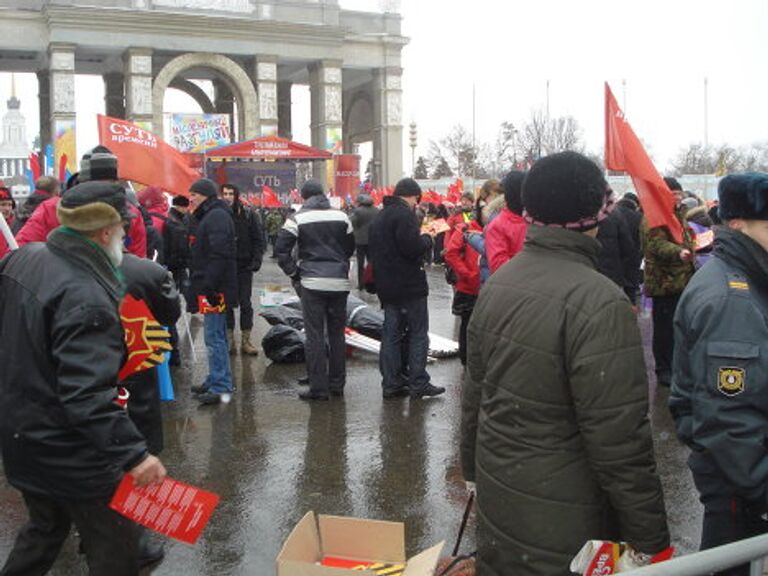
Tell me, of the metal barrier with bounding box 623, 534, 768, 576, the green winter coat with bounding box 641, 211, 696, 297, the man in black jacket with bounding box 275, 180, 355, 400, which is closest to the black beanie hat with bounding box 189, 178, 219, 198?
the man in black jacket with bounding box 275, 180, 355, 400

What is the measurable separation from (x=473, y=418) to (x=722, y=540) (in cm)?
95

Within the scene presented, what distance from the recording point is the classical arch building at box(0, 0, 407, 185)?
131 feet

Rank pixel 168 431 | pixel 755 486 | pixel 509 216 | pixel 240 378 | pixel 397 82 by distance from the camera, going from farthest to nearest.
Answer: pixel 397 82
pixel 240 378
pixel 168 431
pixel 509 216
pixel 755 486

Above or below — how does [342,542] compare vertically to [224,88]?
below

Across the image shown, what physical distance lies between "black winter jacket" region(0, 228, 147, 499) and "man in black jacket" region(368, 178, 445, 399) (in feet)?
14.5

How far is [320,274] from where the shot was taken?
A: 7.48 meters

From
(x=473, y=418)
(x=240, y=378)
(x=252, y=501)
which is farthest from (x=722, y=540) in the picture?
(x=240, y=378)

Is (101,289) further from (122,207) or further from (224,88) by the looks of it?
(224,88)

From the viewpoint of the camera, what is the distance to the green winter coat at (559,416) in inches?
94.7

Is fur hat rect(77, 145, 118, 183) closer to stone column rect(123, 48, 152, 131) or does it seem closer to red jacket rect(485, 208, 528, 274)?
red jacket rect(485, 208, 528, 274)

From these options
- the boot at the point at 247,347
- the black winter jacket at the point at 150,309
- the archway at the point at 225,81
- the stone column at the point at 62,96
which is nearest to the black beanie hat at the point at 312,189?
the boot at the point at 247,347

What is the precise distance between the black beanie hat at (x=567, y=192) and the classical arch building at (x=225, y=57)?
40.2 meters

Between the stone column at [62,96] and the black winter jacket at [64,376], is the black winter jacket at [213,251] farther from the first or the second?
the stone column at [62,96]

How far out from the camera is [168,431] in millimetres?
6770
